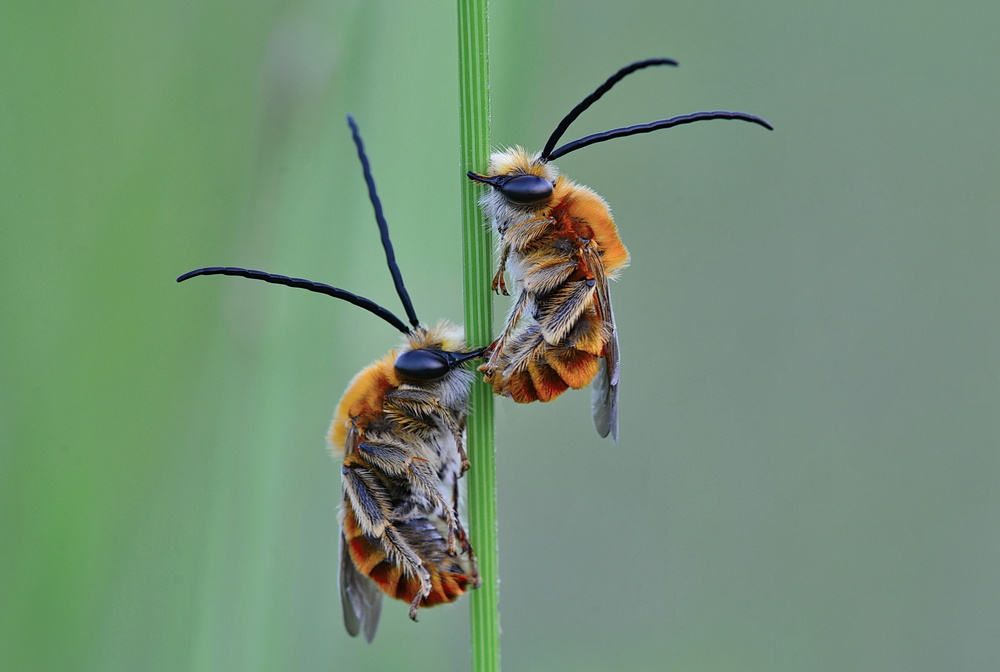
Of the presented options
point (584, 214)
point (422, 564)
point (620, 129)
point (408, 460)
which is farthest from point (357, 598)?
point (620, 129)

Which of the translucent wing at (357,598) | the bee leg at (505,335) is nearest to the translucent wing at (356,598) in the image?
the translucent wing at (357,598)

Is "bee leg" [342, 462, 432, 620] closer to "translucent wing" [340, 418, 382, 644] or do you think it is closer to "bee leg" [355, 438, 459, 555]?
"bee leg" [355, 438, 459, 555]

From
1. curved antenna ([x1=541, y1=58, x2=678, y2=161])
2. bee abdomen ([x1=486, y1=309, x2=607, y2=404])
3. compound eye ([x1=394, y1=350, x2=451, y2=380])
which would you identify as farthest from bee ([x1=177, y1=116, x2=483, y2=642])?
curved antenna ([x1=541, y1=58, x2=678, y2=161])

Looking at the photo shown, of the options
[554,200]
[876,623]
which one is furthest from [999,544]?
[554,200]

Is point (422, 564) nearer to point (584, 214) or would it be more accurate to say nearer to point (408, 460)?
point (408, 460)

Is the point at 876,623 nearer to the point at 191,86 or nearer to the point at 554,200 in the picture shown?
the point at 554,200
